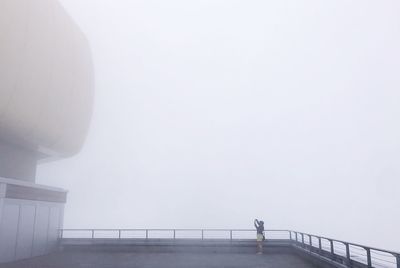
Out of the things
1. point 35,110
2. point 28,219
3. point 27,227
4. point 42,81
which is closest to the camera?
point 27,227

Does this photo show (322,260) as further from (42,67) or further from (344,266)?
(42,67)

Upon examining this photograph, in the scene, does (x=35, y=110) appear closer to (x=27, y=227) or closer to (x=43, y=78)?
(x=43, y=78)

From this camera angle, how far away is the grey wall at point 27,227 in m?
19.0

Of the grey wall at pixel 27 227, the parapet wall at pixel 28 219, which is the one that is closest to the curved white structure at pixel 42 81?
the parapet wall at pixel 28 219

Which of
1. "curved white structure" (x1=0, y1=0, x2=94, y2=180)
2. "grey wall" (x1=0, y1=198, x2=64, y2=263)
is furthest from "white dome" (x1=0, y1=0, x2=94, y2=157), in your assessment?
"grey wall" (x1=0, y1=198, x2=64, y2=263)

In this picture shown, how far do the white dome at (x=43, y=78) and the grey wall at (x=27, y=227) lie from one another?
3456 mm

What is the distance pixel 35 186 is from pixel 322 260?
48.1ft

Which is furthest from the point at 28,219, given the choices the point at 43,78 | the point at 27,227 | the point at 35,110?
the point at 43,78

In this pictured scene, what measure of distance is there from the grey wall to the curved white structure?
2.79m

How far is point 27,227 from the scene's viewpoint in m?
21.1

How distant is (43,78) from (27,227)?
305 inches

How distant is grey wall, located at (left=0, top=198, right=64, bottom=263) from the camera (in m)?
19.0

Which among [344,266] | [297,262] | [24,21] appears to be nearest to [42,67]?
[24,21]

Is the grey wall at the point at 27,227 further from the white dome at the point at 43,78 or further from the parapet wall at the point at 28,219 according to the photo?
the white dome at the point at 43,78
